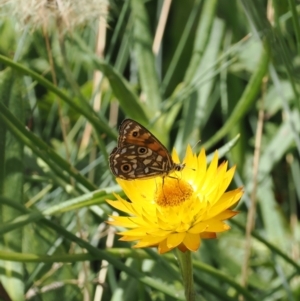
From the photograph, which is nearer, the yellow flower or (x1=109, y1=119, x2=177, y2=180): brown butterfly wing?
the yellow flower

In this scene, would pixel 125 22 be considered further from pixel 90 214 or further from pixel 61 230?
pixel 61 230

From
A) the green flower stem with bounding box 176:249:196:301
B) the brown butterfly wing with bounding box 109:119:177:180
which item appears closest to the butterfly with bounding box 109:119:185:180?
the brown butterfly wing with bounding box 109:119:177:180

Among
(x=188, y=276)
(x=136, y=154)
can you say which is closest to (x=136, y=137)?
(x=136, y=154)

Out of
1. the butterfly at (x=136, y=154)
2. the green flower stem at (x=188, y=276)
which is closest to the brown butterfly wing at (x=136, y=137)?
the butterfly at (x=136, y=154)

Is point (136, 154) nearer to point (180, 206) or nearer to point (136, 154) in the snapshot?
point (136, 154)

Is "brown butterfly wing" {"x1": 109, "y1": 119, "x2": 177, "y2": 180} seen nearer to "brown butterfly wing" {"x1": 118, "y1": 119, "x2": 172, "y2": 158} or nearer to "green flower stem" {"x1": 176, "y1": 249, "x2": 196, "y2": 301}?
"brown butterfly wing" {"x1": 118, "y1": 119, "x2": 172, "y2": 158}

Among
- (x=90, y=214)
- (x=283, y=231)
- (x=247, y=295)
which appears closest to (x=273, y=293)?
(x=247, y=295)
